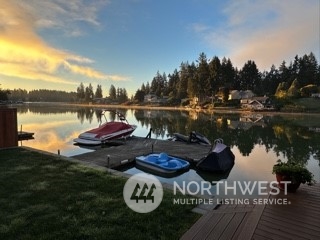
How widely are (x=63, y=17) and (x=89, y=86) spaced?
13529 cm

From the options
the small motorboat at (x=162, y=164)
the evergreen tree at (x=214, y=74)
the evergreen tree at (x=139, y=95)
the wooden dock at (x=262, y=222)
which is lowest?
the small motorboat at (x=162, y=164)

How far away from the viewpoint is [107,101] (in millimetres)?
150000

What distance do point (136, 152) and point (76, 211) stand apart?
28.0 feet

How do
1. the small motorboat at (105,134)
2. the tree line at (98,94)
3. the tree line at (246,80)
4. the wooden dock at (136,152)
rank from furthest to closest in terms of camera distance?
1. the tree line at (98,94)
2. the tree line at (246,80)
3. the small motorboat at (105,134)
4. the wooden dock at (136,152)

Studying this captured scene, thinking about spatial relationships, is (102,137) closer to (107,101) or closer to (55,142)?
(55,142)

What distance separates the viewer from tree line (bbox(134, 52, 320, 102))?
76438 mm

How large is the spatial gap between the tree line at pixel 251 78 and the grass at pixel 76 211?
72718 millimetres

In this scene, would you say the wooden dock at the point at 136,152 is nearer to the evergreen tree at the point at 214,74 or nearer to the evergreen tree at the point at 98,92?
the evergreen tree at the point at 214,74

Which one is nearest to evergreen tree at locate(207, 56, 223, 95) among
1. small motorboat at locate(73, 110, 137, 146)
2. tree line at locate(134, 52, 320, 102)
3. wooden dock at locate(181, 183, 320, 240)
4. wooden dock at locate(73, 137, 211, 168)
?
tree line at locate(134, 52, 320, 102)

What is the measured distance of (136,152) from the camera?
13766 mm

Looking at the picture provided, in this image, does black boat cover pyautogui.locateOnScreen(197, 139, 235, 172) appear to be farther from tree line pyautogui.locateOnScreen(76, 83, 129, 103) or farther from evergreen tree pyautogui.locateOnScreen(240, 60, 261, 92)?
tree line pyautogui.locateOnScreen(76, 83, 129, 103)

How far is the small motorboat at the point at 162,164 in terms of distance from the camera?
10.7 metres

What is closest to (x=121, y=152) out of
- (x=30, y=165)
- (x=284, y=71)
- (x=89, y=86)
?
(x=30, y=165)

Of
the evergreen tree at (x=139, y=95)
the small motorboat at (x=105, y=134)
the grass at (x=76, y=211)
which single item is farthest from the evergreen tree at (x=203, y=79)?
the grass at (x=76, y=211)
